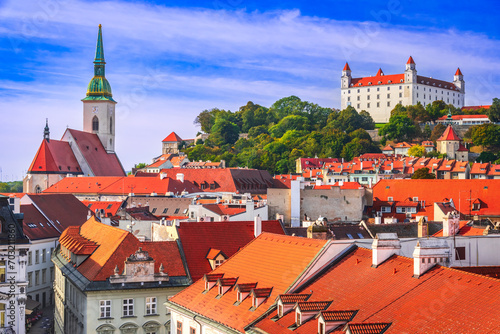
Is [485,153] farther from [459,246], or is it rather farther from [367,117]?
[459,246]

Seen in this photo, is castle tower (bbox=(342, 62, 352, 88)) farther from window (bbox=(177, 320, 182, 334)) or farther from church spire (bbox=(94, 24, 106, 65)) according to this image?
window (bbox=(177, 320, 182, 334))

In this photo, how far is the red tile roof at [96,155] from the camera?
365 feet

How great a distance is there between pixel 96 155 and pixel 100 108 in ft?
34.5

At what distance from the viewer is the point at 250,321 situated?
2147 centimetres

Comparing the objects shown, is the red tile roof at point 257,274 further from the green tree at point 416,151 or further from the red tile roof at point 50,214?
the green tree at point 416,151

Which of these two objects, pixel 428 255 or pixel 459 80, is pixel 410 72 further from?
pixel 428 255

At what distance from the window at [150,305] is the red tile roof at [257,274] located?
17.6ft

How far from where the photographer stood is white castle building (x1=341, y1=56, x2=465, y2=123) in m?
179

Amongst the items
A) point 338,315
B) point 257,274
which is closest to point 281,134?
point 257,274

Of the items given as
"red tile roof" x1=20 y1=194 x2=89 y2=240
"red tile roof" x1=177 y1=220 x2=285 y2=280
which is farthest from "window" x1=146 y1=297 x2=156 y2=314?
"red tile roof" x1=20 y1=194 x2=89 y2=240

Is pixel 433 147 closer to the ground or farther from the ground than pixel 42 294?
farther from the ground

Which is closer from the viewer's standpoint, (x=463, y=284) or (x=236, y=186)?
(x=463, y=284)

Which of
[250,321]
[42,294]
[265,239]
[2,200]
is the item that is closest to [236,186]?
[42,294]

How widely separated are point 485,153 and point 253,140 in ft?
163
